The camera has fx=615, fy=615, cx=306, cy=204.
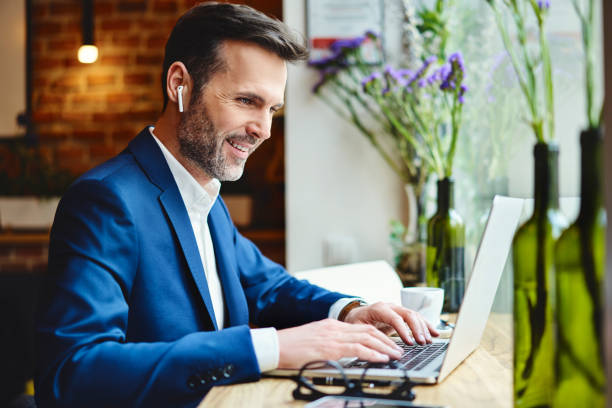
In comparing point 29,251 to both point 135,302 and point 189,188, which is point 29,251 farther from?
point 135,302

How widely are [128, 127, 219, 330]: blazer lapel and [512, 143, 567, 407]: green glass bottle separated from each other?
64 cm

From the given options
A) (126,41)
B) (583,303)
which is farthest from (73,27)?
(583,303)

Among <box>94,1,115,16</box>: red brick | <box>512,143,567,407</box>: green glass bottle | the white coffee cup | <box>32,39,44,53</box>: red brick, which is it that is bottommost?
the white coffee cup

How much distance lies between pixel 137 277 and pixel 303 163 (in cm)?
131

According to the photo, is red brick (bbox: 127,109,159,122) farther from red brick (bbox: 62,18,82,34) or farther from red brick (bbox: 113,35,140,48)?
red brick (bbox: 62,18,82,34)

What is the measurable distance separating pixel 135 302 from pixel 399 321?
493mm

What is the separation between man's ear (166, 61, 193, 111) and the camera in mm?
1399

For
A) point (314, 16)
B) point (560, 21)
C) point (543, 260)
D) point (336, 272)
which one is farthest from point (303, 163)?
point (543, 260)

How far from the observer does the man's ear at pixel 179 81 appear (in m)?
1.40

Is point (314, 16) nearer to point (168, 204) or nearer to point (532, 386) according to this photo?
point (168, 204)

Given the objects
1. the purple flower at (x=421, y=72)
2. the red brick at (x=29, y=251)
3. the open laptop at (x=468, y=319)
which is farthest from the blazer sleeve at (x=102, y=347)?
the red brick at (x=29, y=251)

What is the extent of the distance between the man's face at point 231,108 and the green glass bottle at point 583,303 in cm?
88

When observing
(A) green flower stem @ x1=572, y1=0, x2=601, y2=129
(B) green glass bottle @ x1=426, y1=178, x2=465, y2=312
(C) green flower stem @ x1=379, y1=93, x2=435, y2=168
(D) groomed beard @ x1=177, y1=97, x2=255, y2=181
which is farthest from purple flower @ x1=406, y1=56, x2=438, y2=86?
(A) green flower stem @ x1=572, y1=0, x2=601, y2=129

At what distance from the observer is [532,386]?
28.6 inches
